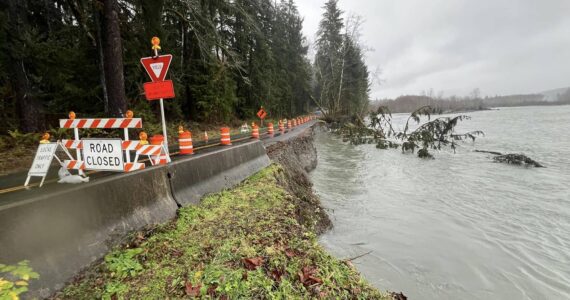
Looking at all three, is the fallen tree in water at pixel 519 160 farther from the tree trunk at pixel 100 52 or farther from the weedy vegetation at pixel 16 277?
the tree trunk at pixel 100 52

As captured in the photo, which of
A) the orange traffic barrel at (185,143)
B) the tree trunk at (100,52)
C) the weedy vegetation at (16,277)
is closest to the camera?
the weedy vegetation at (16,277)

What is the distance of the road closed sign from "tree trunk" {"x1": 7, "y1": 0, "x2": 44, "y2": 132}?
839 centimetres

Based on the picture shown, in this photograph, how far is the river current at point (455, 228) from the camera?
197 inches

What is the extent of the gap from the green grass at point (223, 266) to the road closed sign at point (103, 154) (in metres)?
1.38

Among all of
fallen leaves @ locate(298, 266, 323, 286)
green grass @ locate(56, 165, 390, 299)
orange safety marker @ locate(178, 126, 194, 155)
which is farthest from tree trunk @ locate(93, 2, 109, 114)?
fallen leaves @ locate(298, 266, 323, 286)

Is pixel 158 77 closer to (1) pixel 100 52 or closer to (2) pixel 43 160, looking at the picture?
(2) pixel 43 160

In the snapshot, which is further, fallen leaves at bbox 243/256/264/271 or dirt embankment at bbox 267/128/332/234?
dirt embankment at bbox 267/128/332/234

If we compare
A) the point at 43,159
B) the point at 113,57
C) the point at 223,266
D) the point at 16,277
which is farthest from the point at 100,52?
the point at 223,266

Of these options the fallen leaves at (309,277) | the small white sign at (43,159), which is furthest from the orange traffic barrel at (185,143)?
the fallen leaves at (309,277)

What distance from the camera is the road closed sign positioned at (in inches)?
179

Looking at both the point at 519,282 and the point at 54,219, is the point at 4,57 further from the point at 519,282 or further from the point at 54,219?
the point at 519,282

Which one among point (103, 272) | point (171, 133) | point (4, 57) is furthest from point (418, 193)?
point (4, 57)

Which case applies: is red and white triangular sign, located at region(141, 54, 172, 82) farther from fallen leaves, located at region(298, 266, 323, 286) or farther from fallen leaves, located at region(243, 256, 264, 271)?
fallen leaves, located at region(298, 266, 323, 286)

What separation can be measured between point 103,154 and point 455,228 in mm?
7904
